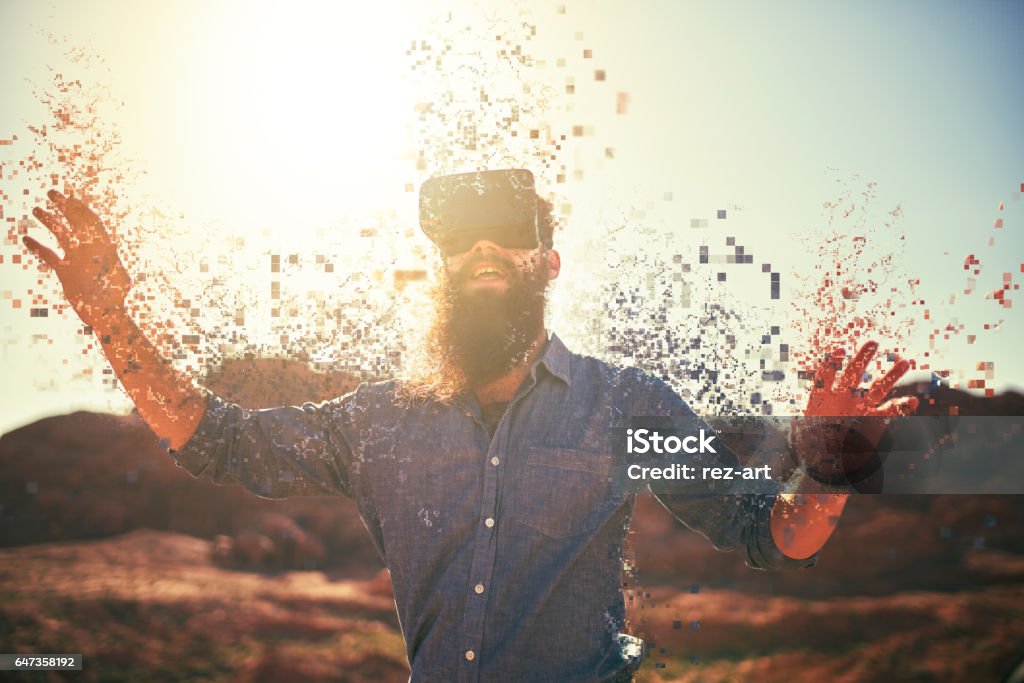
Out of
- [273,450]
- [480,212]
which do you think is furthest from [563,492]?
[480,212]

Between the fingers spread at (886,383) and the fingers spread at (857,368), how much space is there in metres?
0.07

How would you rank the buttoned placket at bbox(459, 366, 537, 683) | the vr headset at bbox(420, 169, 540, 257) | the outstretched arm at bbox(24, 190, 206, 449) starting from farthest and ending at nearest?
the vr headset at bbox(420, 169, 540, 257) → the outstretched arm at bbox(24, 190, 206, 449) → the buttoned placket at bbox(459, 366, 537, 683)

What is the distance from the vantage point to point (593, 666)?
2490mm

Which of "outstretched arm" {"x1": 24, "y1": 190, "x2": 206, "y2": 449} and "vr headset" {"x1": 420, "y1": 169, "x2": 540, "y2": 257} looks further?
"vr headset" {"x1": 420, "y1": 169, "x2": 540, "y2": 257}

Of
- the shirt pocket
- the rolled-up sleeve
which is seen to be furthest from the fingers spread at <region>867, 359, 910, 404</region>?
the rolled-up sleeve

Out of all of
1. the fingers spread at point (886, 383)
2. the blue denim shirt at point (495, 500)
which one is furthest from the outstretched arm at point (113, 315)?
the fingers spread at point (886, 383)

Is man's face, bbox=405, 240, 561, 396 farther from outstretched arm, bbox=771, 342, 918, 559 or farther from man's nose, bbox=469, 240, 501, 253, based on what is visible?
outstretched arm, bbox=771, 342, 918, 559

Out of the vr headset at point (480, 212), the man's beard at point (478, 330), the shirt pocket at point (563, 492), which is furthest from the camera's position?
the vr headset at point (480, 212)

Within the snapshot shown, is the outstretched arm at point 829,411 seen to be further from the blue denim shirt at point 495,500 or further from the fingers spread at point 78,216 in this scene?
the fingers spread at point 78,216

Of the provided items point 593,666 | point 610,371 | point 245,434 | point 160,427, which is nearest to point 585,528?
point 593,666

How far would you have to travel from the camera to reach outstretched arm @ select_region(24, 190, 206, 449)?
271 cm

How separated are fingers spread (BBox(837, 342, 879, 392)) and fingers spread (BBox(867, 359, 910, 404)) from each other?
2.7 inches

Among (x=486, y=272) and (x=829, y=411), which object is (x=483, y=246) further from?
(x=829, y=411)

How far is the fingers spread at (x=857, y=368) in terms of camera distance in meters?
2.60
